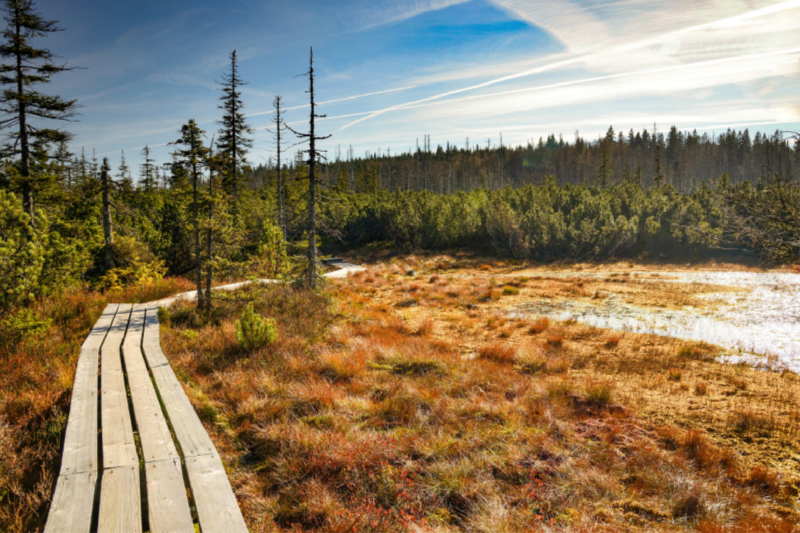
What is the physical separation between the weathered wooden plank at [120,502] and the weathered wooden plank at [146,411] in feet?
0.81

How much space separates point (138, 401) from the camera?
4.54 metres

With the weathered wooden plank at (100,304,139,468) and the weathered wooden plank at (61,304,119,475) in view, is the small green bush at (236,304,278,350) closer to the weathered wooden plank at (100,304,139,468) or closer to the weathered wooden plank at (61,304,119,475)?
the weathered wooden plank at (100,304,139,468)

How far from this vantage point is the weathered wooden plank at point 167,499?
2.71 meters

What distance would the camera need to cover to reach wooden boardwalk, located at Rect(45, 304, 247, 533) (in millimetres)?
2750

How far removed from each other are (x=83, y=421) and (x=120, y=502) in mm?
1636

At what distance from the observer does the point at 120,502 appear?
288 centimetres

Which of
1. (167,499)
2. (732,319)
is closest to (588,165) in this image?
(732,319)

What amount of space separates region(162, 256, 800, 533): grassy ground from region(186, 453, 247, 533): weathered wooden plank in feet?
2.00

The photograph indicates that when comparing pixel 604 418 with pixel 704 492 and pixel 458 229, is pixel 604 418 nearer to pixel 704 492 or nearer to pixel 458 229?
pixel 704 492

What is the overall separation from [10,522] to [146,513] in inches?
46.0

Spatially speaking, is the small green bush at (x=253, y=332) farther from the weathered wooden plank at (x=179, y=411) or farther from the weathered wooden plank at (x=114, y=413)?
the weathered wooden plank at (x=114, y=413)

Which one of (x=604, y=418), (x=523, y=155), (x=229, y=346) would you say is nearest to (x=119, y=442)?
(x=229, y=346)

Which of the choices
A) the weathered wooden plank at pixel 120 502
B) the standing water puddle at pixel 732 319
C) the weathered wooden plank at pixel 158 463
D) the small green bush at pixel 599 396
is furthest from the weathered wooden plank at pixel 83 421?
the standing water puddle at pixel 732 319

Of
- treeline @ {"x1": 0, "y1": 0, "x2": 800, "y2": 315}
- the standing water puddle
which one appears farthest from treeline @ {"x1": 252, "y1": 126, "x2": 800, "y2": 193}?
the standing water puddle
